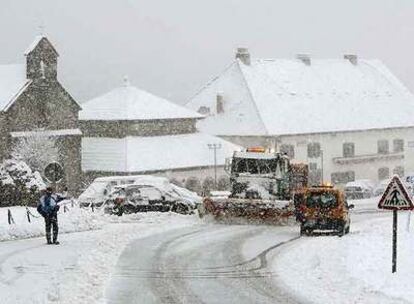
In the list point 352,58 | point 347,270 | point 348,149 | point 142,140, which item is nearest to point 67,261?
point 347,270

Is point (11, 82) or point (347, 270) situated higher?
point (11, 82)

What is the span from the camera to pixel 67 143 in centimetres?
6506

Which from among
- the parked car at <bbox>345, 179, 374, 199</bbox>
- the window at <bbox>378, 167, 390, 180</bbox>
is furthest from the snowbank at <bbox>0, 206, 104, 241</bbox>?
the window at <bbox>378, 167, 390, 180</bbox>

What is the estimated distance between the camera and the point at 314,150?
78.7 meters

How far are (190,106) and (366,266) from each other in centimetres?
6421

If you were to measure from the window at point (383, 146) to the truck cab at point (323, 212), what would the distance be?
54.2m

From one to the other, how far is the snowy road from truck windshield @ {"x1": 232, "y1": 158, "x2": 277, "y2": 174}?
258 inches

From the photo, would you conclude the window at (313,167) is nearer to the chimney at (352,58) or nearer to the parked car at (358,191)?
the parked car at (358,191)

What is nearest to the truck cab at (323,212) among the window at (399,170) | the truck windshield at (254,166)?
the truck windshield at (254,166)

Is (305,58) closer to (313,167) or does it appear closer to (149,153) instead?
(313,167)

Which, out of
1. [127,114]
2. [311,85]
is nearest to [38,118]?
[127,114]

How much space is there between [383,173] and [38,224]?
200 ft

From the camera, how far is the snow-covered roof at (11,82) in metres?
61.9

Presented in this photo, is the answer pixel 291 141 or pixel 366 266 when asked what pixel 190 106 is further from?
pixel 366 266
